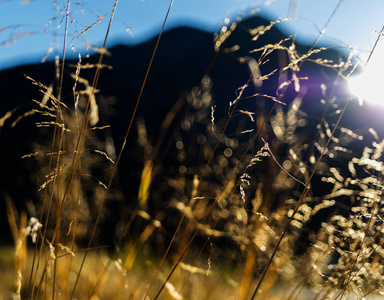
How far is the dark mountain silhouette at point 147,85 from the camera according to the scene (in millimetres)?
12172

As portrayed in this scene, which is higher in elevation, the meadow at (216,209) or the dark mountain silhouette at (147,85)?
the meadow at (216,209)

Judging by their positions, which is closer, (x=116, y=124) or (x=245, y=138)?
(x=245, y=138)

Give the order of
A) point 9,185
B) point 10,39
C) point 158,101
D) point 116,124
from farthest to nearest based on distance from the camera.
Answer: point 158,101 → point 116,124 → point 9,185 → point 10,39

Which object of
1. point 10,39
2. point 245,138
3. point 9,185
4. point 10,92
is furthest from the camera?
point 10,92

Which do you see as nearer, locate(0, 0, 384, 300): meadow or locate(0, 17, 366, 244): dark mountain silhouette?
locate(0, 0, 384, 300): meadow

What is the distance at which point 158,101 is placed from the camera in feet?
52.5

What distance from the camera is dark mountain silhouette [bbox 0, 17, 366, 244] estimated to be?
12.2m

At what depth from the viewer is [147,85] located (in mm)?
A: 17766

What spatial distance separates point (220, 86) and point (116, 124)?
560 centimetres

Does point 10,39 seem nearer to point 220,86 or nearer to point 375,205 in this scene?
point 375,205

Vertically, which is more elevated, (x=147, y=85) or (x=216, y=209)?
(x=216, y=209)

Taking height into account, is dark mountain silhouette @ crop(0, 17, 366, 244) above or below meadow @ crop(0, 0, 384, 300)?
below

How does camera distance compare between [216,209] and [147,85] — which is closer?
[216,209]

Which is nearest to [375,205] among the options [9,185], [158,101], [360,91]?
[360,91]
